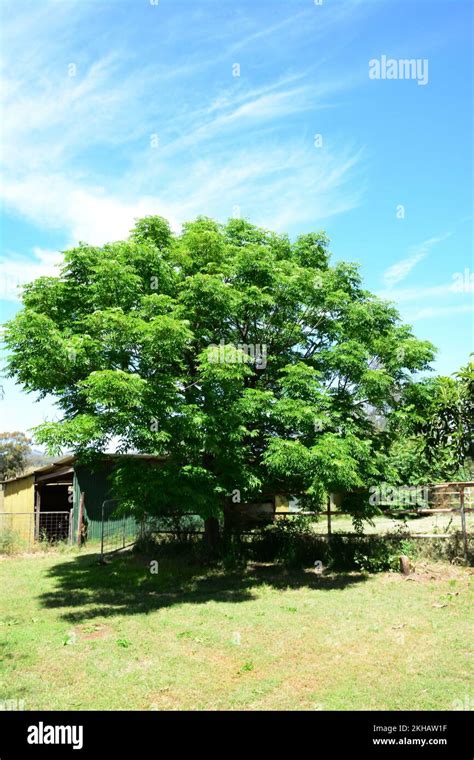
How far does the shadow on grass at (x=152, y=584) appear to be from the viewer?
42.3ft

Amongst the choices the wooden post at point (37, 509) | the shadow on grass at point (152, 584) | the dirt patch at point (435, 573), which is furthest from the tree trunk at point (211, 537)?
the wooden post at point (37, 509)

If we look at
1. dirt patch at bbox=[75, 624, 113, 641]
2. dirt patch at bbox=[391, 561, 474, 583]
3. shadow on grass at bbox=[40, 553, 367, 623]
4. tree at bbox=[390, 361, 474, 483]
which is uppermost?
tree at bbox=[390, 361, 474, 483]

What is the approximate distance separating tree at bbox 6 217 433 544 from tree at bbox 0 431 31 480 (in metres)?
50.8

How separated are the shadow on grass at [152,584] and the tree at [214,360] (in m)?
2.27

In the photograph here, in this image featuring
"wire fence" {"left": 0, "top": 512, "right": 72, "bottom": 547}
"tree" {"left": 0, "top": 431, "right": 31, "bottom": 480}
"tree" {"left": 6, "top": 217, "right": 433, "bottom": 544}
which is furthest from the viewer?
"tree" {"left": 0, "top": 431, "right": 31, "bottom": 480}

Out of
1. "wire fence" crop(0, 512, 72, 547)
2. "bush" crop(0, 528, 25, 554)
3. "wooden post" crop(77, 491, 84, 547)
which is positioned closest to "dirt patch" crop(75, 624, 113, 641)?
"bush" crop(0, 528, 25, 554)

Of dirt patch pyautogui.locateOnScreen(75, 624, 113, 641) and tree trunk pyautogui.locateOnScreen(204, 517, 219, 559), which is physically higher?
tree trunk pyautogui.locateOnScreen(204, 517, 219, 559)

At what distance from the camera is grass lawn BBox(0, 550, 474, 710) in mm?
7145

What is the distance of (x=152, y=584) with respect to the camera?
15281mm

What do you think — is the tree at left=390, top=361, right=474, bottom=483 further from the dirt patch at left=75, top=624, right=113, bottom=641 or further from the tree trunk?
the dirt patch at left=75, top=624, right=113, bottom=641

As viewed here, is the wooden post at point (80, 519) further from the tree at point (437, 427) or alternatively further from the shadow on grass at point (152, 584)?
the tree at point (437, 427)

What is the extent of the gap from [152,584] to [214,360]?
689 centimetres
